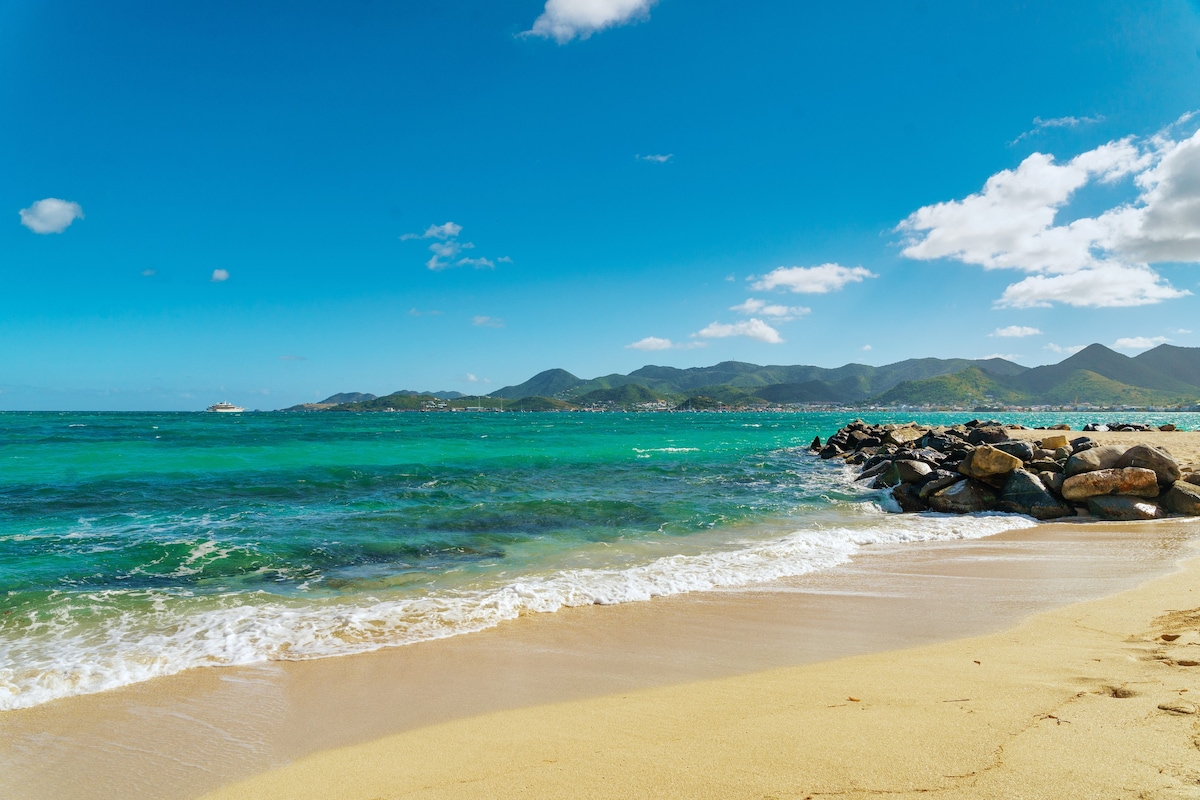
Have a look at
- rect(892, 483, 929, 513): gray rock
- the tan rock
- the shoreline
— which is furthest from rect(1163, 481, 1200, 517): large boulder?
the tan rock

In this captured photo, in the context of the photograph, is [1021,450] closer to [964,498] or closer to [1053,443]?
[964,498]

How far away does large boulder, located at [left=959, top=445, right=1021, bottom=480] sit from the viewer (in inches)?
579

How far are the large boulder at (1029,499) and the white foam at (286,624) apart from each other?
285 inches

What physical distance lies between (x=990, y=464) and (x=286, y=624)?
52.2 ft

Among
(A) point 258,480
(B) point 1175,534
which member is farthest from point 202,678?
(A) point 258,480

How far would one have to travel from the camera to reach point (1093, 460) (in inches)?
555

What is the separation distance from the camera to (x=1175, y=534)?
11.0 metres

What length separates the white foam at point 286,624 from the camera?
5.55m

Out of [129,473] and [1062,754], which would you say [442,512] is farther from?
[129,473]

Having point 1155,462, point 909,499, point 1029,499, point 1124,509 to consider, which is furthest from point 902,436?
point 1124,509

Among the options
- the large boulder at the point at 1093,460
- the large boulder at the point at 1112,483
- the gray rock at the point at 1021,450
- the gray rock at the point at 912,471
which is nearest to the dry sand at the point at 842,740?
the large boulder at the point at 1112,483

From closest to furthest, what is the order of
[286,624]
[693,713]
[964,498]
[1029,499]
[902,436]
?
[693,713]
[286,624]
[1029,499]
[964,498]
[902,436]

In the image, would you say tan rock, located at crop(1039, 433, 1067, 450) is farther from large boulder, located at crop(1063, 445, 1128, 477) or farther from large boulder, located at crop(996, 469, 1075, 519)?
large boulder, located at crop(996, 469, 1075, 519)

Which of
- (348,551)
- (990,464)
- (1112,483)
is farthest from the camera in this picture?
(990,464)
